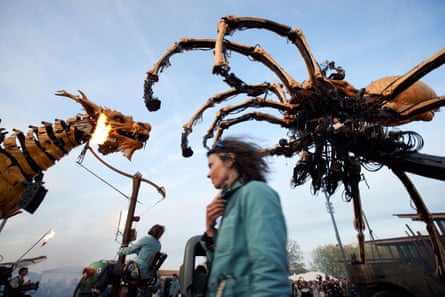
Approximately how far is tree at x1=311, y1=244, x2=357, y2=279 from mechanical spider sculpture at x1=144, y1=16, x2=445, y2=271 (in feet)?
186

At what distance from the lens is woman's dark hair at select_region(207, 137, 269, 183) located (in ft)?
5.45

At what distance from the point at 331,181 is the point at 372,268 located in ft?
8.23

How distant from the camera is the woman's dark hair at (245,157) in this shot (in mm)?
1662

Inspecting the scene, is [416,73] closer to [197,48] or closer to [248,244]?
[197,48]

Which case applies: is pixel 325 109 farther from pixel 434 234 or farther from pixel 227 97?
pixel 434 234

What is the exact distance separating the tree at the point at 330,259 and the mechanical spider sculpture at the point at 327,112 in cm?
5681

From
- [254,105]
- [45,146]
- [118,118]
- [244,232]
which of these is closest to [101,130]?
[118,118]

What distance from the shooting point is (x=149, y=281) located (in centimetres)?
430

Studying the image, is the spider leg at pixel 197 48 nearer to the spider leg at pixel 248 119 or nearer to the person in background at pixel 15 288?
the spider leg at pixel 248 119

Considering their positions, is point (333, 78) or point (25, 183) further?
point (333, 78)


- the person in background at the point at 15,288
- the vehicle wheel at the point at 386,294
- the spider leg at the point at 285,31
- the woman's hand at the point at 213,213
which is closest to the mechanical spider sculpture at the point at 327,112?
the spider leg at the point at 285,31

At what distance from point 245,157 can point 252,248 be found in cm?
76

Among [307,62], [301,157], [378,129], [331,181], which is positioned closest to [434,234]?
[331,181]

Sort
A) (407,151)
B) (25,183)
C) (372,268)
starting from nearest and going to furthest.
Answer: (25,183) < (372,268) < (407,151)
